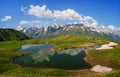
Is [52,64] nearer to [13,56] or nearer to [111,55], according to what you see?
[111,55]

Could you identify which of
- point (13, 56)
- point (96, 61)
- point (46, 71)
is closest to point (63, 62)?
point (96, 61)

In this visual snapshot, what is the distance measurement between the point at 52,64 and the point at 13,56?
47028 mm

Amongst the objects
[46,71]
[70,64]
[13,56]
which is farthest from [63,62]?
[13,56]

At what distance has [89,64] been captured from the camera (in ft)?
391

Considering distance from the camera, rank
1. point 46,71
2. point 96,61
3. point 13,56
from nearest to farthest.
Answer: point 46,71
point 96,61
point 13,56

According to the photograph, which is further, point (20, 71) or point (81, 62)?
point (81, 62)

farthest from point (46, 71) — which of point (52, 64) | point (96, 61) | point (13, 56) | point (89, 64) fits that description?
point (13, 56)

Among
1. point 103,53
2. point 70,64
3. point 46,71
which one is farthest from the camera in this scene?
point 103,53

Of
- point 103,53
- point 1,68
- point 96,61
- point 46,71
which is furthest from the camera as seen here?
point 103,53

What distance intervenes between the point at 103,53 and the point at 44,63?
1580 inches

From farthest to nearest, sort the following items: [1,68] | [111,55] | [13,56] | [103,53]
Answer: [13,56]
[103,53]
[111,55]
[1,68]

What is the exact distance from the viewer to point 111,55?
13462 cm

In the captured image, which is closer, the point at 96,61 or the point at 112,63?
the point at 112,63

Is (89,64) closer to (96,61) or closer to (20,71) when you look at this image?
(96,61)
